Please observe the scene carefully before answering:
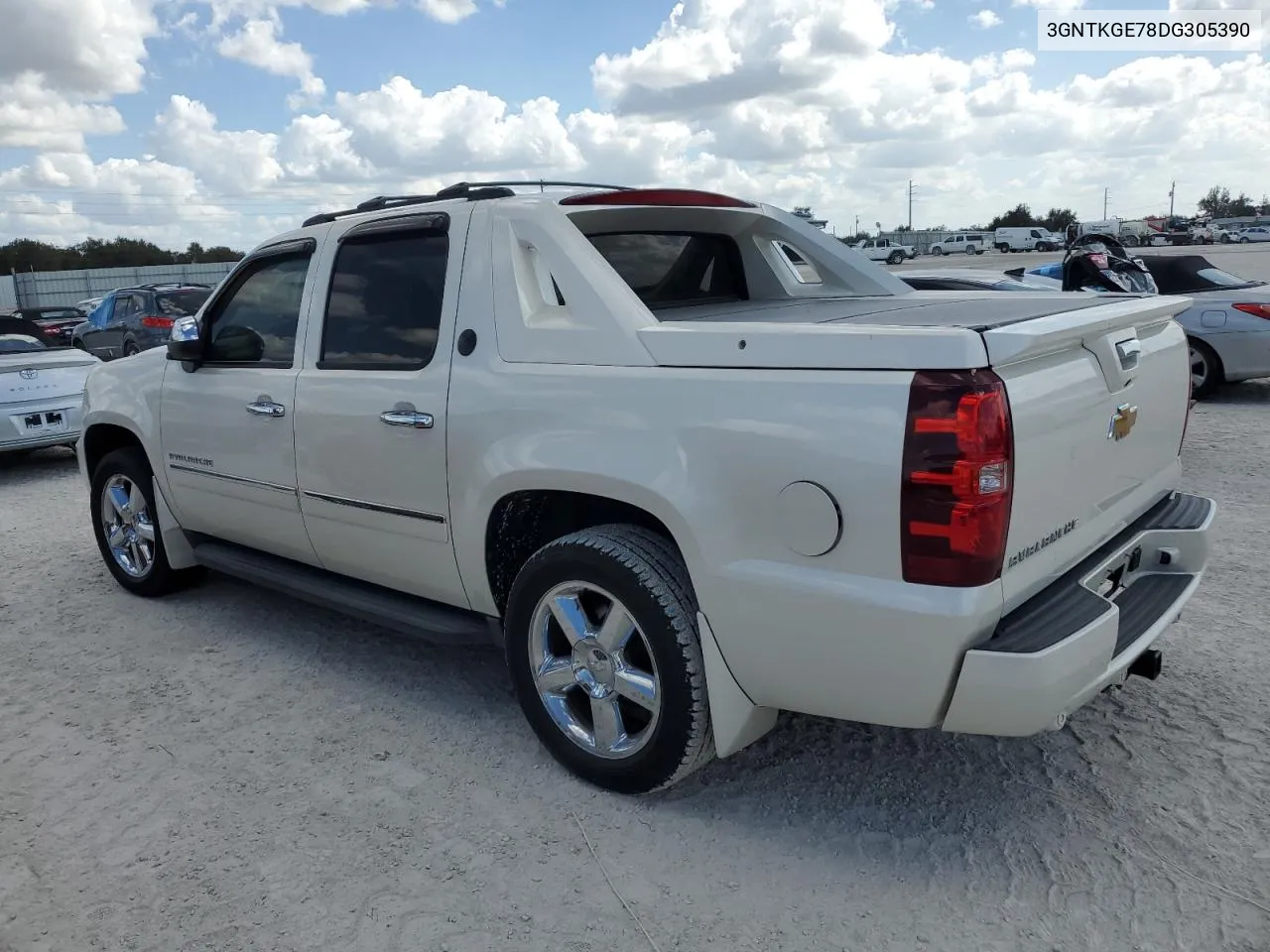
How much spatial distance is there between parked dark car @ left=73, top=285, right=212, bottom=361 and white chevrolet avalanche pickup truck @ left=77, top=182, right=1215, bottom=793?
14.4m

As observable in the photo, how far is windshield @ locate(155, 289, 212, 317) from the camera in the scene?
58.0ft

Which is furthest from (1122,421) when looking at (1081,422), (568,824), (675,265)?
(568,824)

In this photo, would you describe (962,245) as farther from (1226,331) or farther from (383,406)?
(383,406)

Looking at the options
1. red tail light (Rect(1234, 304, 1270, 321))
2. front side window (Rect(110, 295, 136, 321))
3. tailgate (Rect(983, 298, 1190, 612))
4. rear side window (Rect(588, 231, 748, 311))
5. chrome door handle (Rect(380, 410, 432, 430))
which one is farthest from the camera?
front side window (Rect(110, 295, 136, 321))

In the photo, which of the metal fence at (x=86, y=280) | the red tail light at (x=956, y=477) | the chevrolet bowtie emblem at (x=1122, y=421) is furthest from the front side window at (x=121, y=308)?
the metal fence at (x=86, y=280)

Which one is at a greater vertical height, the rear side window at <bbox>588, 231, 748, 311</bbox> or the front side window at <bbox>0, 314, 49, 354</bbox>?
Answer: the rear side window at <bbox>588, 231, 748, 311</bbox>

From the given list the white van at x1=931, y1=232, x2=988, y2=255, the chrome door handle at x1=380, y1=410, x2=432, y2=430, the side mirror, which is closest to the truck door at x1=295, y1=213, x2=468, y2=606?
the chrome door handle at x1=380, y1=410, x2=432, y2=430

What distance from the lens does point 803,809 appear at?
310 centimetres

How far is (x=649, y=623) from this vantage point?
2.93 meters

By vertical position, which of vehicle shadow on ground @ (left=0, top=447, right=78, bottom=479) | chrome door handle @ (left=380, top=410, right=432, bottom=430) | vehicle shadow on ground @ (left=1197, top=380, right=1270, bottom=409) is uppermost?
chrome door handle @ (left=380, top=410, right=432, bottom=430)

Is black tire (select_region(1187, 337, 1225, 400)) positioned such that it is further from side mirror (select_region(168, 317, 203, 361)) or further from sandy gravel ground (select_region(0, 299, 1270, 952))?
side mirror (select_region(168, 317, 203, 361))

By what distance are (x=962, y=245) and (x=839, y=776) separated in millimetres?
71818

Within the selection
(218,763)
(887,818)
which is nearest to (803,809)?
(887,818)

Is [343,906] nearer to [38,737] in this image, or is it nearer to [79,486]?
[38,737]
